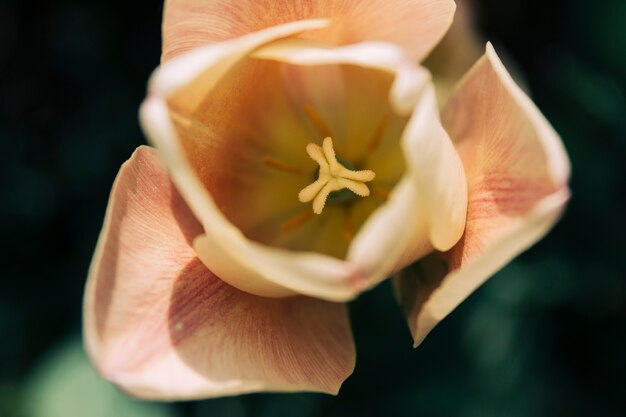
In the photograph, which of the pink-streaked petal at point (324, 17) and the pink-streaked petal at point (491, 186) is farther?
the pink-streaked petal at point (324, 17)

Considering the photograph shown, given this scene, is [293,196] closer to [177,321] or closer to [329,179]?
[329,179]

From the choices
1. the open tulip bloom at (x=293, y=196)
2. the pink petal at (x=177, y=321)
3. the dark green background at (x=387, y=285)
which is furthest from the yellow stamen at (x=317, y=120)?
the dark green background at (x=387, y=285)

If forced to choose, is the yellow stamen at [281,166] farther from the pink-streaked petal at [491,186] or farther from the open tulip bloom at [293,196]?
the pink-streaked petal at [491,186]

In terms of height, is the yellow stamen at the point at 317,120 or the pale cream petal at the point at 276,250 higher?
the pale cream petal at the point at 276,250

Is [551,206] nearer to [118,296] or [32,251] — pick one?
[118,296]

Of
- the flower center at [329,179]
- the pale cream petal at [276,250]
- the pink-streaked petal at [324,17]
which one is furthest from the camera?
the flower center at [329,179]

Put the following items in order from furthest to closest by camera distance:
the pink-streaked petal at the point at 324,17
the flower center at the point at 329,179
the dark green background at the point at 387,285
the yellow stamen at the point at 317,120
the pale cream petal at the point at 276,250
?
the dark green background at the point at 387,285 → the yellow stamen at the point at 317,120 → the flower center at the point at 329,179 → the pink-streaked petal at the point at 324,17 → the pale cream petal at the point at 276,250

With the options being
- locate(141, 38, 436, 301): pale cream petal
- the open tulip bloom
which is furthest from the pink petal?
locate(141, 38, 436, 301): pale cream petal

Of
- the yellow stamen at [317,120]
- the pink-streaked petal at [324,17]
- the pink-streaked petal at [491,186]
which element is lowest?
the yellow stamen at [317,120]

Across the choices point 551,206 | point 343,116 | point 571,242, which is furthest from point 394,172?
point 571,242
